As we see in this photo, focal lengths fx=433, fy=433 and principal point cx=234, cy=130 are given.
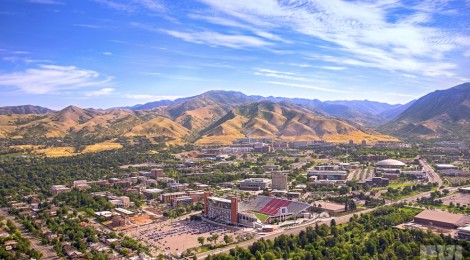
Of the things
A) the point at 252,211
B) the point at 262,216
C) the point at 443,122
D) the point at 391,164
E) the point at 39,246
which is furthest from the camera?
the point at 443,122

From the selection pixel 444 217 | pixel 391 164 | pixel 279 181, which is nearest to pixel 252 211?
pixel 279 181

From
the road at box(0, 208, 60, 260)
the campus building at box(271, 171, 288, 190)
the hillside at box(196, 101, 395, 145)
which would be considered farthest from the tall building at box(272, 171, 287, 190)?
the hillside at box(196, 101, 395, 145)

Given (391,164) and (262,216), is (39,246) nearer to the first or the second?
(262,216)

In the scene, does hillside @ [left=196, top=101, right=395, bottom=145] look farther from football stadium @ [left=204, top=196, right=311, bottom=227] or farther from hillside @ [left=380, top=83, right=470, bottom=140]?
football stadium @ [left=204, top=196, right=311, bottom=227]

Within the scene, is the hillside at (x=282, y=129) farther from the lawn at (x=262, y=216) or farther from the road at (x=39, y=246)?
the road at (x=39, y=246)

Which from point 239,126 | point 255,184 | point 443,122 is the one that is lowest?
point 255,184

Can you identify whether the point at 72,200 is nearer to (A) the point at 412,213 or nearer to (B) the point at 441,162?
(A) the point at 412,213

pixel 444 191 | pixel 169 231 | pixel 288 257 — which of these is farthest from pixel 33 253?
pixel 444 191

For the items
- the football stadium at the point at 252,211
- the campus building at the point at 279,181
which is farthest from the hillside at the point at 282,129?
the football stadium at the point at 252,211

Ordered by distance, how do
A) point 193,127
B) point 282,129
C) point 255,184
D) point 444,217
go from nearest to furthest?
point 444,217 → point 255,184 → point 282,129 → point 193,127
